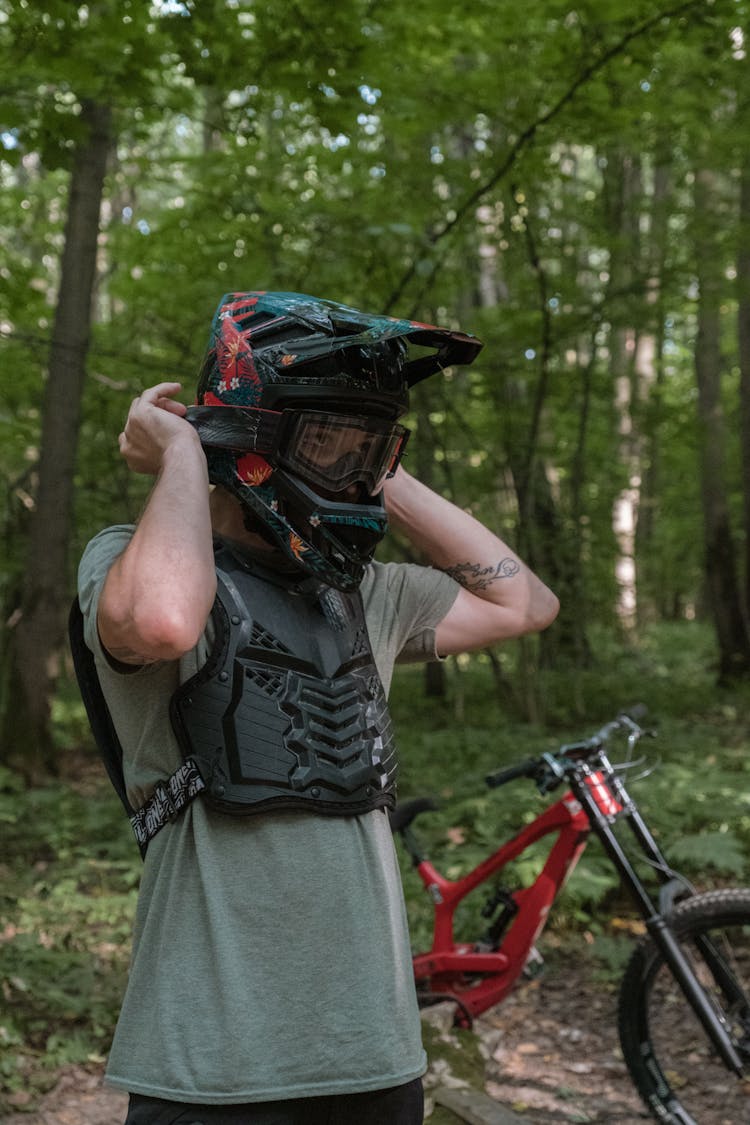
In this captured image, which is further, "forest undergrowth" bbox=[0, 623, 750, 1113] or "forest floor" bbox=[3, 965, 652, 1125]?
"forest undergrowth" bbox=[0, 623, 750, 1113]

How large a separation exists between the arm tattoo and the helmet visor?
469 millimetres

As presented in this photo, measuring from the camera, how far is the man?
1.77 m

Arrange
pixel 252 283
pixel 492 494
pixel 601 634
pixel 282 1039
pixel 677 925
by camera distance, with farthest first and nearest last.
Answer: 1. pixel 601 634
2. pixel 492 494
3. pixel 252 283
4. pixel 677 925
5. pixel 282 1039

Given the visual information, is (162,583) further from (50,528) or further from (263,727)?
(50,528)

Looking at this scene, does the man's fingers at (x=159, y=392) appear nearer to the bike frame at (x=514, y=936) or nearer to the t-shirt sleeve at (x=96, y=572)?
the t-shirt sleeve at (x=96, y=572)

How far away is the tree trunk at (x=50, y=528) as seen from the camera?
883 cm

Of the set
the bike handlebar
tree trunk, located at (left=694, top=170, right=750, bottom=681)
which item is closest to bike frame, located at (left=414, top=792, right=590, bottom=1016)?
the bike handlebar

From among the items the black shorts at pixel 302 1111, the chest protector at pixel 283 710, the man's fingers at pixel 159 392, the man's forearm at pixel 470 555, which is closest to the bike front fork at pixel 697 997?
the man's forearm at pixel 470 555

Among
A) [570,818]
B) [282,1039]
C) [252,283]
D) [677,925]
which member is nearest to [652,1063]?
[677,925]

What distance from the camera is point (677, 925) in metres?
4.04

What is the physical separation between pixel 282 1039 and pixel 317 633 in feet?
2.34

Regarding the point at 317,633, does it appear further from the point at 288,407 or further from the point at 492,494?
the point at 492,494

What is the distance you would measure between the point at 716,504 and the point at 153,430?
39.7 ft

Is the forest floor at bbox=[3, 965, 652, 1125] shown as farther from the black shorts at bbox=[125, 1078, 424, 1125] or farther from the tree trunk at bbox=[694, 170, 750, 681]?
the tree trunk at bbox=[694, 170, 750, 681]
